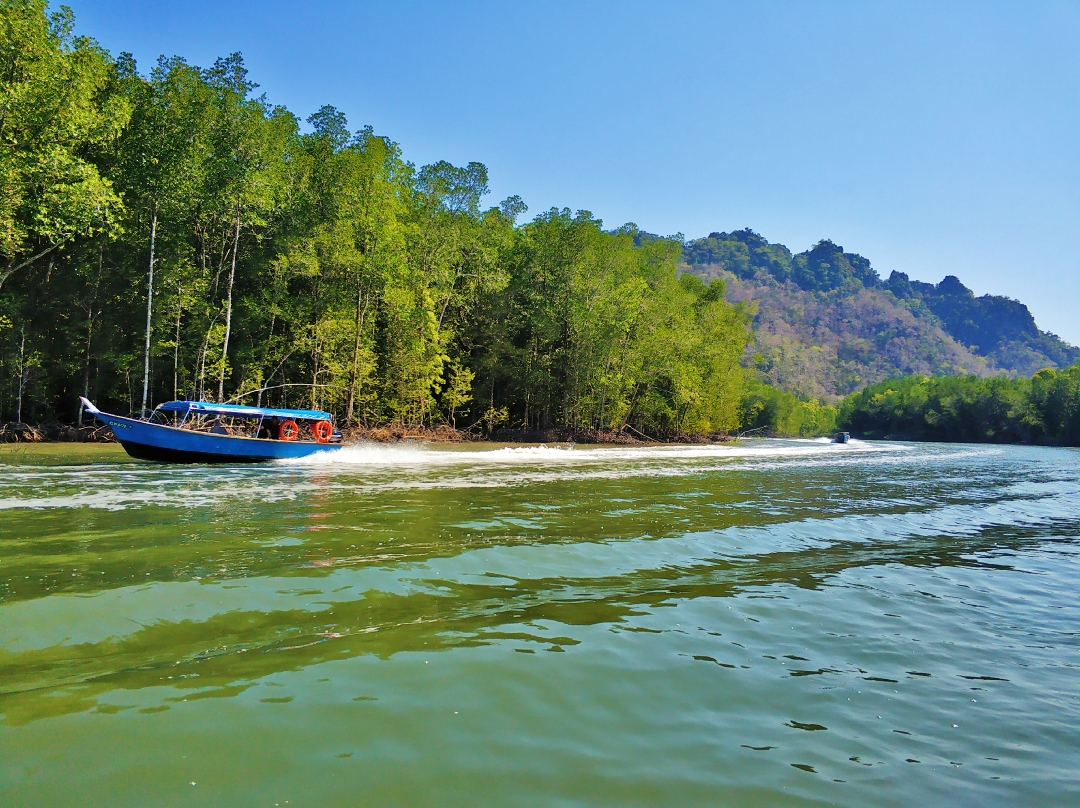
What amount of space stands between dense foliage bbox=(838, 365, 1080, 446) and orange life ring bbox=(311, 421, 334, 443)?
107 meters

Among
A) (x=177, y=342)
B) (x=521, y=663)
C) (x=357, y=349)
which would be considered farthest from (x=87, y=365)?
(x=521, y=663)

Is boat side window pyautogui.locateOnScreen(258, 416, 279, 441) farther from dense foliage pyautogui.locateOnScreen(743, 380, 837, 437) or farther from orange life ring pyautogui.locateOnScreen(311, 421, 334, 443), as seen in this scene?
dense foliage pyautogui.locateOnScreen(743, 380, 837, 437)

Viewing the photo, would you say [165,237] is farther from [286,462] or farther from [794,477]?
[794,477]

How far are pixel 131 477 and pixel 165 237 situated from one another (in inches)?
670

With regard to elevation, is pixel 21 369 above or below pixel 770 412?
below

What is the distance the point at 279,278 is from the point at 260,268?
3.64ft

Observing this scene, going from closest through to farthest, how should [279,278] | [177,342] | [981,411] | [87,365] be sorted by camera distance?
1. [177,342]
2. [87,365]
3. [279,278]
4. [981,411]

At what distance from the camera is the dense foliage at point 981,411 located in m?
92.2

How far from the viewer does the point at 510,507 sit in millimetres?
12508

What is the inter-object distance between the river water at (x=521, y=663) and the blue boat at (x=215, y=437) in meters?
9.06

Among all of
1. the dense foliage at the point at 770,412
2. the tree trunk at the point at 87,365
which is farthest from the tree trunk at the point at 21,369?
the dense foliage at the point at 770,412

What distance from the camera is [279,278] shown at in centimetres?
3108

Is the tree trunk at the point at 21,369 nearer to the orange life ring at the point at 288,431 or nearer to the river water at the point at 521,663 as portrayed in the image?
the orange life ring at the point at 288,431

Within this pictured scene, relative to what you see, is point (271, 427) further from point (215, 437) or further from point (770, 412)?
point (770, 412)
